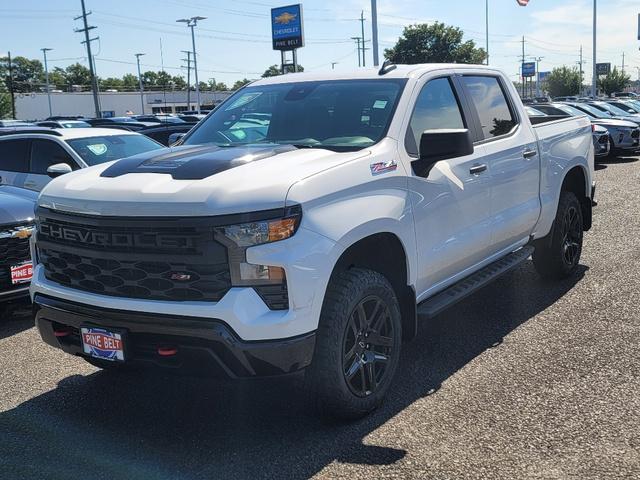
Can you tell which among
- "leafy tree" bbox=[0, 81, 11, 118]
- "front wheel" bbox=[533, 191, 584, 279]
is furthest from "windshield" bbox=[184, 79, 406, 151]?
"leafy tree" bbox=[0, 81, 11, 118]

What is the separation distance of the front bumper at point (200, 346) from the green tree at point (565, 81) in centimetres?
10590

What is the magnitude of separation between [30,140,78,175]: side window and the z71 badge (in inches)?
Result: 237

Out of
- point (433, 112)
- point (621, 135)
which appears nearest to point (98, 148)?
point (433, 112)

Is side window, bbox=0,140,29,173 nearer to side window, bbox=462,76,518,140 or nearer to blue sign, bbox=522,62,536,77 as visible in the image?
side window, bbox=462,76,518,140

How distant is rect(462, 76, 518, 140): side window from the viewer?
16.8ft

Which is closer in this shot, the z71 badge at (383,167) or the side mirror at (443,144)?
the z71 badge at (383,167)

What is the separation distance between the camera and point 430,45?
205 ft

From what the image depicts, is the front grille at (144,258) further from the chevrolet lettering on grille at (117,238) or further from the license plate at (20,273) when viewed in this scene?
the license plate at (20,273)

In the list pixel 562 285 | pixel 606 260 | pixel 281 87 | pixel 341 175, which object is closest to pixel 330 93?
pixel 281 87

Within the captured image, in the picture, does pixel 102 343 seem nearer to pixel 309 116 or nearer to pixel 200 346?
pixel 200 346

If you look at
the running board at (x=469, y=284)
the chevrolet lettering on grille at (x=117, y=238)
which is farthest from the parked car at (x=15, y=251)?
the running board at (x=469, y=284)

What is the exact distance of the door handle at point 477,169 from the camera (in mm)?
4633

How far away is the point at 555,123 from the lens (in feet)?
20.5

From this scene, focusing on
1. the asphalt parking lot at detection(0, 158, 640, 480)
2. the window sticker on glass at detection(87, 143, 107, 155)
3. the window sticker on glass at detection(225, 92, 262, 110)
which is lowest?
the asphalt parking lot at detection(0, 158, 640, 480)
